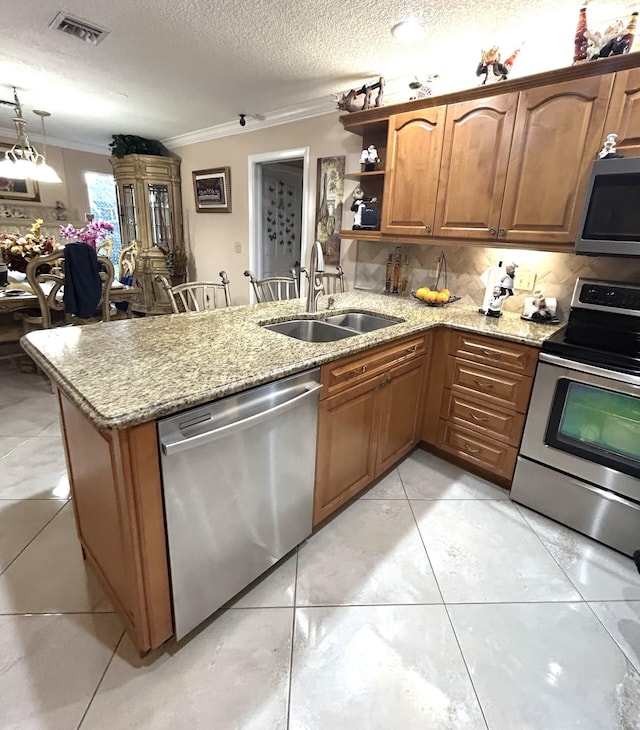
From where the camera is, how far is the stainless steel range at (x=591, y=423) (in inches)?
66.4

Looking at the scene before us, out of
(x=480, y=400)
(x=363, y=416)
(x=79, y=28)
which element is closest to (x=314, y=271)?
(x=363, y=416)

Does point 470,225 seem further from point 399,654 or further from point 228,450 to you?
point 399,654

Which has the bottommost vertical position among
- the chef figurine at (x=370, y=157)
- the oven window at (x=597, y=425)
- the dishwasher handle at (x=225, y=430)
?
the oven window at (x=597, y=425)

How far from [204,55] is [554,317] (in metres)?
2.67

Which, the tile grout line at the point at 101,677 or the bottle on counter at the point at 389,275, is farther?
the bottle on counter at the point at 389,275

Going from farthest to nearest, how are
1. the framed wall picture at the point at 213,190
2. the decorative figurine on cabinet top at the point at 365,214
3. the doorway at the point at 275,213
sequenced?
the framed wall picture at the point at 213,190
the doorway at the point at 275,213
the decorative figurine on cabinet top at the point at 365,214

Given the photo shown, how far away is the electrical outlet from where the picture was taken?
7.75 feet

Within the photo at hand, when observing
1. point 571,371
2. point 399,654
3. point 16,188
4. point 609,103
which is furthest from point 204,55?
point 16,188

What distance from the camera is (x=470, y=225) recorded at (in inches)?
88.0

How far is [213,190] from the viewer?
14.4ft

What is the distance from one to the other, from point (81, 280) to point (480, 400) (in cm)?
294

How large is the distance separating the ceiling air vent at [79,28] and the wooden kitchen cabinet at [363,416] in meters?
2.34

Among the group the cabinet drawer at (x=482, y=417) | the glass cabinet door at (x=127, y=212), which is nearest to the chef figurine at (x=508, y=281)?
the cabinet drawer at (x=482, y=417)

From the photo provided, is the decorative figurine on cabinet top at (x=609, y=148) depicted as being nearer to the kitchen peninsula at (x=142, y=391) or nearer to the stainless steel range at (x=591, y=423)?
the stainless steel range at (x=591, y=423)
